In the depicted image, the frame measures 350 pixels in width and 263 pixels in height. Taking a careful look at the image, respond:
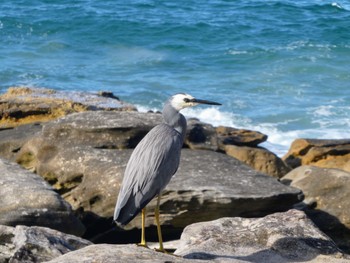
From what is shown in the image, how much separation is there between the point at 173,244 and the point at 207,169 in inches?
38.1

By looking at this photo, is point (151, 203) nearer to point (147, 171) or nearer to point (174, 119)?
point (174, 119)

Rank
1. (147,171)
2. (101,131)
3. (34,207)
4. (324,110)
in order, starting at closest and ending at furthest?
1. (147,171)
2. (34,207)
3. (101,131)
4. (324,110)

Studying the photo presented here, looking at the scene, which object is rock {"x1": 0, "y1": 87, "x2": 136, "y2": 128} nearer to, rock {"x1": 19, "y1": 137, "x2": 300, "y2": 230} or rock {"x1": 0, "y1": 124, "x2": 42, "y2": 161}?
rock {"x1": 0, "y1": 124, "x2": 42, "y2": 161}

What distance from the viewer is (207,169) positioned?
8.73m

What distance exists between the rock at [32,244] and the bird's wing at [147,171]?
0.45 meters

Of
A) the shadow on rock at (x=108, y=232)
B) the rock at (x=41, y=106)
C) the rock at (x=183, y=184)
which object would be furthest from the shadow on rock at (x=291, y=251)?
the rock at (x=41, y=106)

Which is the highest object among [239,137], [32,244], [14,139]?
[32,244]

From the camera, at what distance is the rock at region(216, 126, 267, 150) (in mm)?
11599

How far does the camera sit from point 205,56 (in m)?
23.1

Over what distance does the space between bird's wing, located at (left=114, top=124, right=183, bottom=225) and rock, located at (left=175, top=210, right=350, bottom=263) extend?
474mm

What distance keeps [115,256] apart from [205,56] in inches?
705

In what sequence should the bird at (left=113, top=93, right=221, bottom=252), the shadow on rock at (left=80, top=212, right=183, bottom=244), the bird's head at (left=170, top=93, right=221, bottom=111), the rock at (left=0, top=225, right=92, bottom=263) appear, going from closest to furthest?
the rock at (left=0, top=225, right=92, bottom=263) → the bird at (left=113, top=93, right=221, bottom=252) → the bird's head at (left=170, top=93, right=221, bottom=111) → the shadow on rock at (left=80, top=212, right=183, bottom=244)

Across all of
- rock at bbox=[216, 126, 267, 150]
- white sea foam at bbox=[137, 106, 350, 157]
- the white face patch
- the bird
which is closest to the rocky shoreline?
the bird

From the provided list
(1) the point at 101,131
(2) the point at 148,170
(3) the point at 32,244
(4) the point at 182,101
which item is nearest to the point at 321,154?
(1) the point at 101,131
